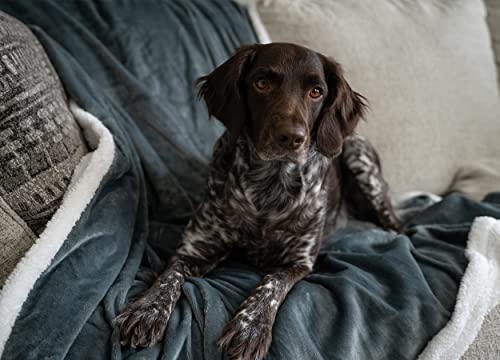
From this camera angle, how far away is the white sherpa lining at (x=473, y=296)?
1.47m

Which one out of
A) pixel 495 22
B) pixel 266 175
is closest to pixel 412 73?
pixel 495 22

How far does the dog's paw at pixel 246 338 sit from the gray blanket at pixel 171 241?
3 cm

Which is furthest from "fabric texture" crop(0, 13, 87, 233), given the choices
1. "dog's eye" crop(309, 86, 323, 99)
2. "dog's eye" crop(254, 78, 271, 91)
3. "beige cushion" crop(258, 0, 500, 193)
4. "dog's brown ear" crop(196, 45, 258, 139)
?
"beige cushion" crop(258, 0, 500, 193)

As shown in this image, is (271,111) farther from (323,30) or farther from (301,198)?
(323,30)

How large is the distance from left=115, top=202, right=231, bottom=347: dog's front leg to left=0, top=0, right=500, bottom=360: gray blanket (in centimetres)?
3

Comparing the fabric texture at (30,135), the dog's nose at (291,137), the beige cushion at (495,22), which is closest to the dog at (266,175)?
the dog's nose at (291,137)

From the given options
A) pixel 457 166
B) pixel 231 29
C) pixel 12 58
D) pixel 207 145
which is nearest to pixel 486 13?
pixel 457 166

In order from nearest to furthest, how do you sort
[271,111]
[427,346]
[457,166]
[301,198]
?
[427,346]
[271,111]
[301,198]
[457,166]

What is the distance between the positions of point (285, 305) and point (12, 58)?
108 cm

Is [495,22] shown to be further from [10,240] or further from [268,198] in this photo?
[10,240]

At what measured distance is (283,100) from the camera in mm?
1598

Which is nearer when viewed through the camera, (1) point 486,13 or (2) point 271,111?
(2) point 271,111

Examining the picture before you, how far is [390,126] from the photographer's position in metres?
2.51

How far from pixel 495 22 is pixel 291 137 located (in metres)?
2.07
